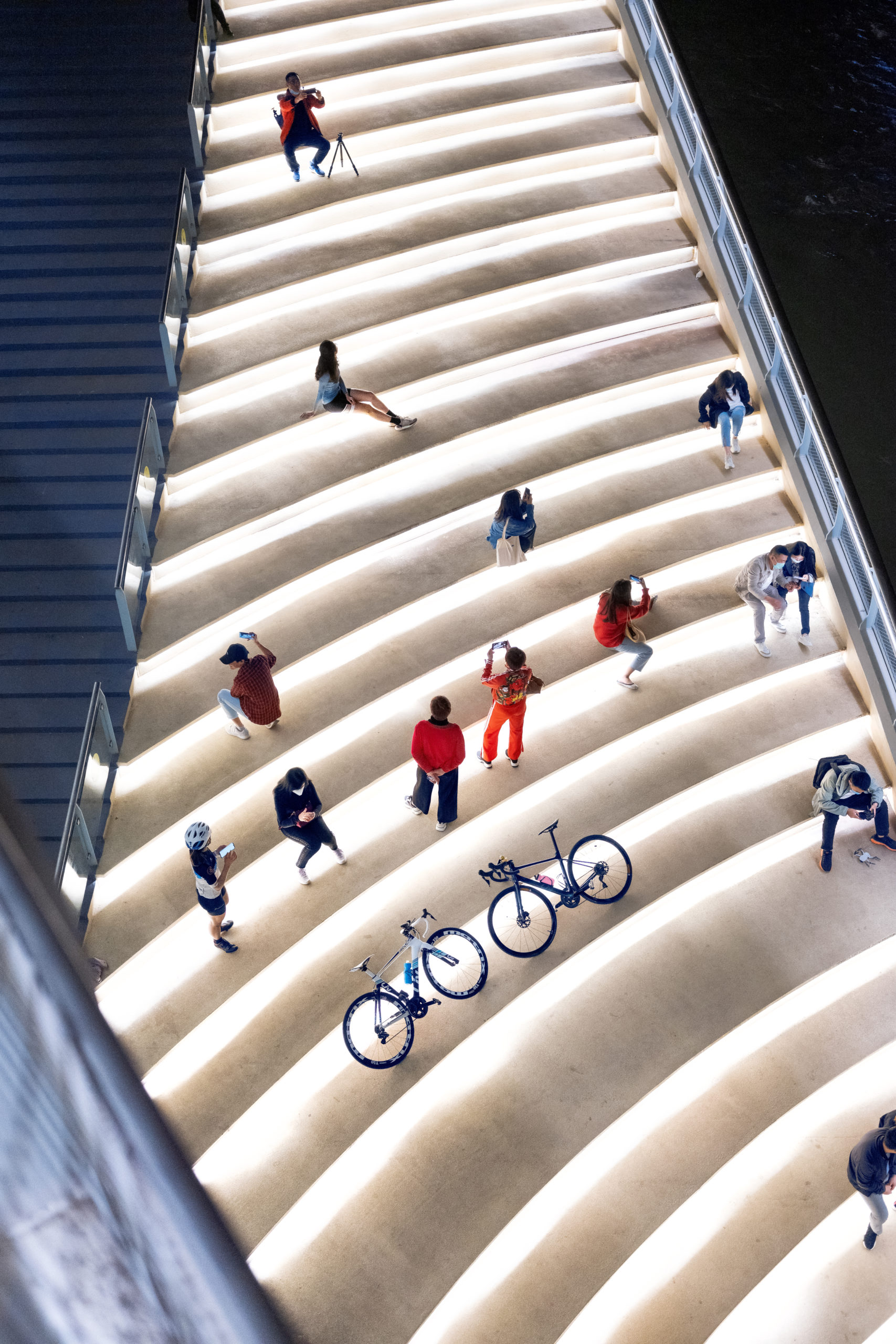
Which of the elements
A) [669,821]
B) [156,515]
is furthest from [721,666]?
[156,515]

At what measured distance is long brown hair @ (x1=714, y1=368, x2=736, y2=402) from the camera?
9.73 meters

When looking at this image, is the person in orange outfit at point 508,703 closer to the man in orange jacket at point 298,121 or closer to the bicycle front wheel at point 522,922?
the bicycle front wheel at point 522,922

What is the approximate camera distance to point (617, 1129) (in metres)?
6.76

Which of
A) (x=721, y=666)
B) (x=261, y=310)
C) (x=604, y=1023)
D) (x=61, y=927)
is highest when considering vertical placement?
(x=261, y=310)

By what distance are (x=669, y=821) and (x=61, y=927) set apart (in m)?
8.16

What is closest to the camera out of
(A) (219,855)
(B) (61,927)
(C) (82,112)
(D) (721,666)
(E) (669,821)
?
(B) (61,927)

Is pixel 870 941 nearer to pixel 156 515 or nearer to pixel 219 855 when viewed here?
pixel 219 855

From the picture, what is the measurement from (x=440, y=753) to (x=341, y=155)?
25.3 feet

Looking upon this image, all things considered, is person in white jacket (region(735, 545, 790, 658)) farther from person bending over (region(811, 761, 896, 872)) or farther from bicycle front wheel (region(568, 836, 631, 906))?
bicycle front wheel (region(568, 836, 631, 906))

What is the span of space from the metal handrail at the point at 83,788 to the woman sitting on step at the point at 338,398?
336 cm

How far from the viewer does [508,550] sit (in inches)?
350

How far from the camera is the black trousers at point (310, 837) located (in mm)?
7250

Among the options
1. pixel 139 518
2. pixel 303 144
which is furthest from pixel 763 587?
pixel 303 144

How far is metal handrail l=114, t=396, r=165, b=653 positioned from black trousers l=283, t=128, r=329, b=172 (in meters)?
3.60
